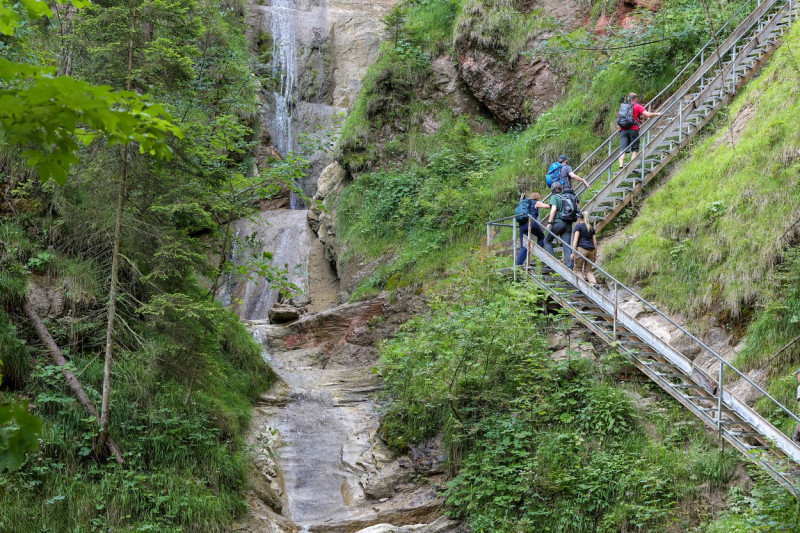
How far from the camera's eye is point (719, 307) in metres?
11.1

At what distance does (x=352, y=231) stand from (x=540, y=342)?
1103 centimetres

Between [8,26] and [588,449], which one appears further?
[588,449]

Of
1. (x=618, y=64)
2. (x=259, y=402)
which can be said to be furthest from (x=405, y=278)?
(x=618, y=64)

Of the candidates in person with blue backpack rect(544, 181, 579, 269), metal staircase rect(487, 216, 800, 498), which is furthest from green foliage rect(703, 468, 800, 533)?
person with blue backpack rect(544, 181, 579, 269)

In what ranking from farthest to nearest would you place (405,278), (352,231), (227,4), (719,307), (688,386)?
(227,4), (352,231), (405,278), (719,307), (688,386)

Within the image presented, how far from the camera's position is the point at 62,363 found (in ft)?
33.9

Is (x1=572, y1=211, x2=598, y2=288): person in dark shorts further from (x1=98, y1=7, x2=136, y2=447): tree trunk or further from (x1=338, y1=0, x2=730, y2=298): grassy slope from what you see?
(x1=98, y1=7, x2=136, y2=447): tree trunk

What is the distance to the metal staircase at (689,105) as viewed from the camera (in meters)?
14.9

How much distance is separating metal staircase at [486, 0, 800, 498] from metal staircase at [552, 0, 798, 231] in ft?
0.08

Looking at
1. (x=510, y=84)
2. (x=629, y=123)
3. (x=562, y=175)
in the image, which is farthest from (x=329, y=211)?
(x=629, y=123)

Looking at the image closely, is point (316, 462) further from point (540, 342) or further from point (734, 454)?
point (734, 454)

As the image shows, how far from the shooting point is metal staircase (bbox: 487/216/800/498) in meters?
8.35

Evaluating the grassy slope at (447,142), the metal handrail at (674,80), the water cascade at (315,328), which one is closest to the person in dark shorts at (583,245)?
the metal handrail at (674,80)

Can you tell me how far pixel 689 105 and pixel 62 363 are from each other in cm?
1382
